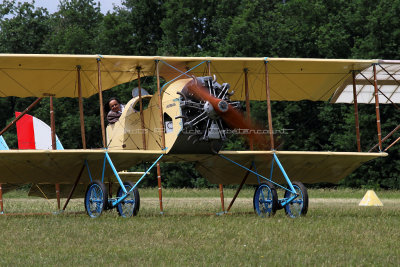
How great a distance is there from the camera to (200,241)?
10.2 metres

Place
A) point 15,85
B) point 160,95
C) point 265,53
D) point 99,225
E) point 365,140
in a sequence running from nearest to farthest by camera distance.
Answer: point 99,225, point 160,95, point 15,85, point 365,140, point 265,53

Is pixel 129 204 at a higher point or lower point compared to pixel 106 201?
lower

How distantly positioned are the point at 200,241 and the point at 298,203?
4485mm

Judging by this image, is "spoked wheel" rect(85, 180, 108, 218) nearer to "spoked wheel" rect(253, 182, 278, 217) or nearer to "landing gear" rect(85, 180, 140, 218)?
"landing gear" rect(85, 180, 140, 218)

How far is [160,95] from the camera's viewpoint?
569 inches

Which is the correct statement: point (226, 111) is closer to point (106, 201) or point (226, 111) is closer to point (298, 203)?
point (298, 203)

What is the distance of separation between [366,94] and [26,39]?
3920 cm

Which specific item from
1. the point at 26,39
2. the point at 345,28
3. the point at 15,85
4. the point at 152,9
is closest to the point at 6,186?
the point at 15,85

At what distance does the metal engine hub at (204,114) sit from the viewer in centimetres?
1355

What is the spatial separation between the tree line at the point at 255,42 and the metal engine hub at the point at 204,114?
22083 millimetres

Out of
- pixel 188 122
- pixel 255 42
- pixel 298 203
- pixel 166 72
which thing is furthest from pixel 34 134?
pixel 255 42

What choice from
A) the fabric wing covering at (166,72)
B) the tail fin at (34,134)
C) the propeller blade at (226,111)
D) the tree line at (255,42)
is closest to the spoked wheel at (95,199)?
the fabric wing covering at (166,72)

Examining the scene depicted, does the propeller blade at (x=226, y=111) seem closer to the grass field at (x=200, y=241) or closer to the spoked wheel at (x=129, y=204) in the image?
the grass field at (x=200, y=241)

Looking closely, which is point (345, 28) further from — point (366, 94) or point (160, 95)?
point (160, 95)
